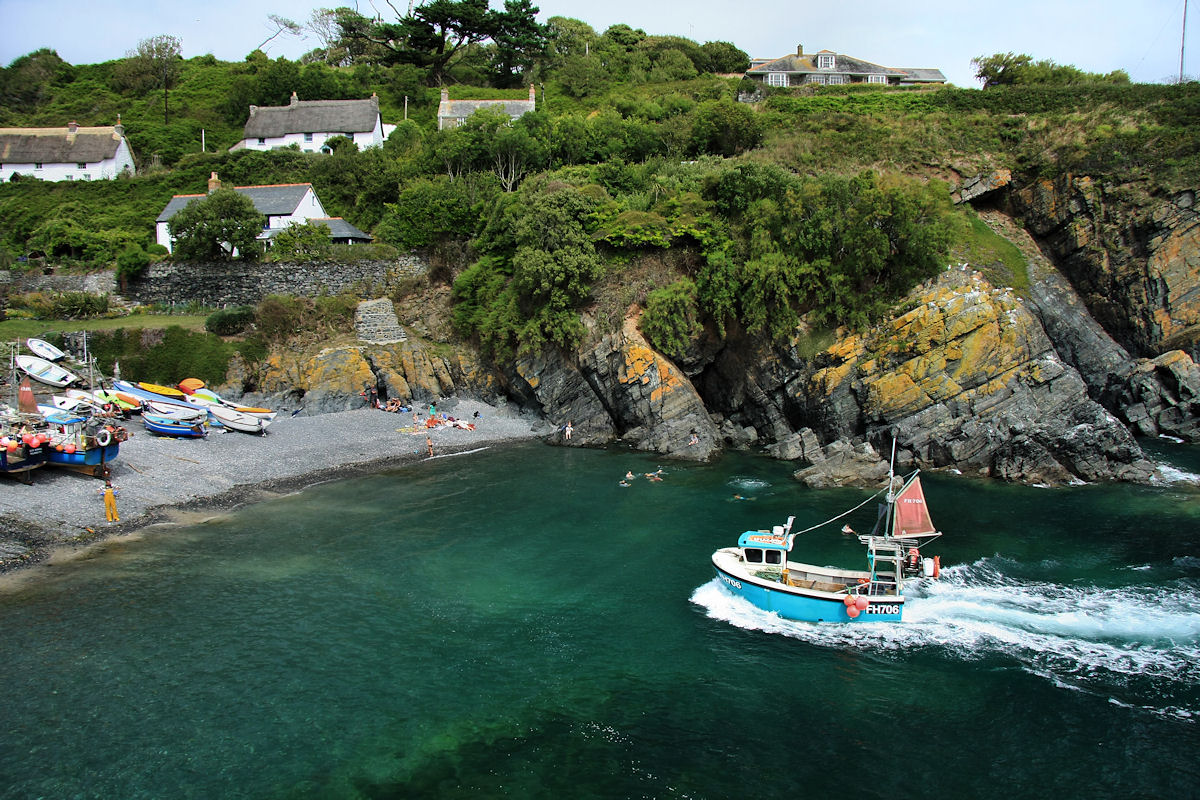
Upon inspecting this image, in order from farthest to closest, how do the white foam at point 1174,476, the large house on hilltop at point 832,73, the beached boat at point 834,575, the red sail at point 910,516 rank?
the large house on hilltop at point 832,73 → the white foam at point 1174,476 → the red sail at point 910,516 → the beached boat at point 834,575

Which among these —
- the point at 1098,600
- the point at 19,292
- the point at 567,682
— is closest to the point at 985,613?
the point at 1098,600

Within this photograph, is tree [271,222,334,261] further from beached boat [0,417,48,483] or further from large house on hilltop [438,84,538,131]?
beached boat [0,417,48,483]

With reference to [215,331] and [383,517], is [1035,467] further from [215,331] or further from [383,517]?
[215,331]

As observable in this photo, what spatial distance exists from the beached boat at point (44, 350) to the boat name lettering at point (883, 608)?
51176 mm

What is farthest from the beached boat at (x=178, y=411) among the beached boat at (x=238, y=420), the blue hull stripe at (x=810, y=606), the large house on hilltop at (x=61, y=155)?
the large house on hilltop at (x=61, y=155)

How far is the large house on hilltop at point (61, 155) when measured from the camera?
72.5 meters

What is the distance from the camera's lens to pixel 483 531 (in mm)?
30984

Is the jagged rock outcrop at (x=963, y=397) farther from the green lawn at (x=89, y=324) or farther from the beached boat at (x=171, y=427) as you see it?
the green lawn at (x=89, y=324)

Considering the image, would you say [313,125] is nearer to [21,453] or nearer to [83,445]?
[83,445]

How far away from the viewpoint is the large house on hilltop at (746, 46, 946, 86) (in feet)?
273

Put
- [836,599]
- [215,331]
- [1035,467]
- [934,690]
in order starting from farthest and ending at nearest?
[215,331] < [1035,467] < [836,599] < [934,690]

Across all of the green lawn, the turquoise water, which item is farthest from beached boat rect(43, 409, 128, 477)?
the green lawn

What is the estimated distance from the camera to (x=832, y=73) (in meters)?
83.4

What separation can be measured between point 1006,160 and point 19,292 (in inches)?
3082
